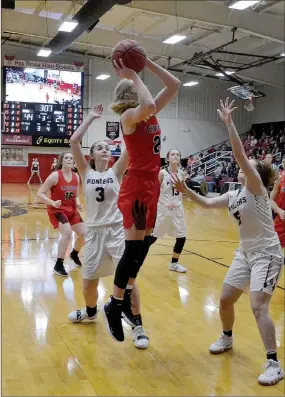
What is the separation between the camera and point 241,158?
10.9 feet

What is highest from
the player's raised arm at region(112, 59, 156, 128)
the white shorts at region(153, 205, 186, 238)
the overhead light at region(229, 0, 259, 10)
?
the overhead light at region(229, 0, 259, 10)

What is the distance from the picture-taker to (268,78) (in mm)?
22344

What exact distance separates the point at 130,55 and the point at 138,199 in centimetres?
90

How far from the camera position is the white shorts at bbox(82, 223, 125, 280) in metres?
4.25

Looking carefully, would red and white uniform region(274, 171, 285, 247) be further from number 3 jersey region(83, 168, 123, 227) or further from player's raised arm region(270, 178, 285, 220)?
number 3 jersey region(83, 168, 123, 227)

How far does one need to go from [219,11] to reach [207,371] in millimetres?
12807

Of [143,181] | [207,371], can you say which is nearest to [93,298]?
[207,371]

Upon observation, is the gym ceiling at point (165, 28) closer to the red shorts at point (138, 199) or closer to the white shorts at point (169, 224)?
the white shorts at point (169, 224)

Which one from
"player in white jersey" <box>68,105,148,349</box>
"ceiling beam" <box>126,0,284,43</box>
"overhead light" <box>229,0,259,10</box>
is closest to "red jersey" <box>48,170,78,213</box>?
"player in white jersey" <box>68,105,148,349</box>

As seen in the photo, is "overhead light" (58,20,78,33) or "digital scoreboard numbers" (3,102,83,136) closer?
"overhead light" (58,20,78,33)

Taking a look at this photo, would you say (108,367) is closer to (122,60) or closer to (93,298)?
(93,298)

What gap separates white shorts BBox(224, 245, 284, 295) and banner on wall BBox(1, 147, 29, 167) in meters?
20.9

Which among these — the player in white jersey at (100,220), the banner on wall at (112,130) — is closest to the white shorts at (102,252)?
the player in white jersey at (100,220)

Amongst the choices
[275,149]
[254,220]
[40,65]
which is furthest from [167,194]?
[40,65]
